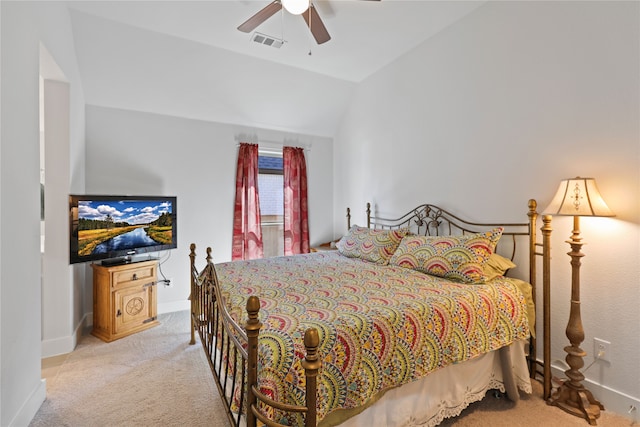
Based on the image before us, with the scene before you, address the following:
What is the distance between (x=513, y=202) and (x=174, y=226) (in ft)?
11.5

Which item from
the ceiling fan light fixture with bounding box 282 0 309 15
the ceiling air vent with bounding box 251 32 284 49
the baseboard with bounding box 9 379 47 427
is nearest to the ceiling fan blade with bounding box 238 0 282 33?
the ceiling fan light fixture with bounding box 282 0 309 15

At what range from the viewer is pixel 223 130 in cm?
417

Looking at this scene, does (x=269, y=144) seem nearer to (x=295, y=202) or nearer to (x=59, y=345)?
(x=295, y=202)

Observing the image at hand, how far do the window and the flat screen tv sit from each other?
1.35 meters

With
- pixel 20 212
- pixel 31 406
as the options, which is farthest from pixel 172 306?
pixel 20 212

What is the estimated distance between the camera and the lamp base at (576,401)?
1889mm

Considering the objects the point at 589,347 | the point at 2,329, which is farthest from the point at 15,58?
the point at 589,347

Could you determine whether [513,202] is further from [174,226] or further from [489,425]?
[174,226]

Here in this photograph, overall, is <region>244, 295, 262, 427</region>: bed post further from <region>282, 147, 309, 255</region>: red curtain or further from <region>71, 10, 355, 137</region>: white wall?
<region>282, 147, 309, 255</region>: red curtain

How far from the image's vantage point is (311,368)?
1.04 metres

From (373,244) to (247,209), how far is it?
82.3 inches

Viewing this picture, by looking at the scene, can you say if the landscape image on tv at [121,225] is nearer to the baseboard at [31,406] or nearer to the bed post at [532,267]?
the baseboard at [31,406]

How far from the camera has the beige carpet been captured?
1885 millimetres

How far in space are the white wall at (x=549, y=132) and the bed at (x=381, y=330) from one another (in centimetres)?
26
